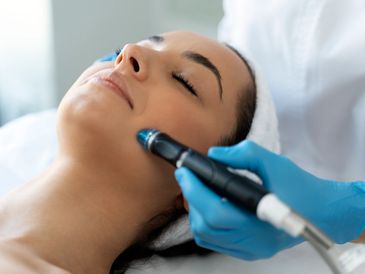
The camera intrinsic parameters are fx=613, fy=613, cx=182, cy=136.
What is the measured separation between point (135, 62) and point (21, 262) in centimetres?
41

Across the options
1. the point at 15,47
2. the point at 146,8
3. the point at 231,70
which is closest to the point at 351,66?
the point at 231,70

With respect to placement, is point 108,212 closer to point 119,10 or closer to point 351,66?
point 351,66

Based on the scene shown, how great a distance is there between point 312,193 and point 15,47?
60.2 inches

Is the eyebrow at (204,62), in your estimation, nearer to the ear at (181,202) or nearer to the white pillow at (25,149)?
the ear at (181,202)

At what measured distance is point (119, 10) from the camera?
225 centimetres

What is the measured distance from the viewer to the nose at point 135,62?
1.12 metres

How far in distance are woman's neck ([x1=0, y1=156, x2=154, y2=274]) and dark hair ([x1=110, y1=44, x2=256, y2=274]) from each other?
0.07m

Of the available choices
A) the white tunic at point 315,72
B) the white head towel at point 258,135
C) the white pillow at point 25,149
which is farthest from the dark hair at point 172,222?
the white pillow at point 25,149

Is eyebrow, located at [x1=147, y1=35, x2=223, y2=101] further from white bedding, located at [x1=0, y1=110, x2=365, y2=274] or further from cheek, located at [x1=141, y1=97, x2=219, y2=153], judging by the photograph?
white bedding, located at [x1=0, y1=110, x2=365, y2=274]

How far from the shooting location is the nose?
1.12 metres

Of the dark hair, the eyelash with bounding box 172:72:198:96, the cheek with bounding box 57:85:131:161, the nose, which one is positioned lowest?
the dark hair

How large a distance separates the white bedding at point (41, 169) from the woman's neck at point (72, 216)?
119mm

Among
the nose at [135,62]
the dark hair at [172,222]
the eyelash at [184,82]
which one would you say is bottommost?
the dark hair at [172,222]

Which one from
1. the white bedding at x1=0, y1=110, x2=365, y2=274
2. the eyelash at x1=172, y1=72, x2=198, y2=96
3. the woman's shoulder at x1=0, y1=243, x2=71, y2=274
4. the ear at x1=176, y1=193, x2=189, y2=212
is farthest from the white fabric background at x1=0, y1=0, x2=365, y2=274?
the eyelash at x1=172, y1=72, x2=198, y2=96
